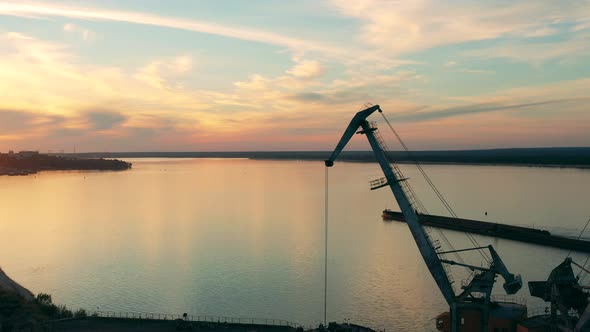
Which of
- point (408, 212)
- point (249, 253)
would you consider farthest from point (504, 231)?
point (408, 212)

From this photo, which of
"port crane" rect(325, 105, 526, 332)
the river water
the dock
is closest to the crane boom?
"port crane" rect(325, 105, 526, 332)

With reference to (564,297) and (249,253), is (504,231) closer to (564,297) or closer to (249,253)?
(249,253)

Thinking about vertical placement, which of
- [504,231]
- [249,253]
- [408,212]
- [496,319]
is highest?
[408,212]

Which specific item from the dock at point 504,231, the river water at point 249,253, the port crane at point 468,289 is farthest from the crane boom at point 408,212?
the dock at point 504,231

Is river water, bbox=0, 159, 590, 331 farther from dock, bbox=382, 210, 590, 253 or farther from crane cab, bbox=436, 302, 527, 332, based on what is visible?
crane cab, bbox=436, 302, 527, 332

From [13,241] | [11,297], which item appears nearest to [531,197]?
[13,241]

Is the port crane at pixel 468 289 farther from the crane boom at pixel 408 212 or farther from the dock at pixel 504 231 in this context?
the dock at pixel 504 231

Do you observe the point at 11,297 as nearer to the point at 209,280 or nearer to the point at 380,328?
the point at 209,280
